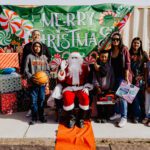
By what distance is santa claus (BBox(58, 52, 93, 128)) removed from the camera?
18.5ft

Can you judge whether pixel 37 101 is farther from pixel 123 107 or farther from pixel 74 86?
pixel 123 107

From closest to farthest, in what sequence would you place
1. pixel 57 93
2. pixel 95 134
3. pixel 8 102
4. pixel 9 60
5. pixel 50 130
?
pixel 95 134, pixel 50 130, pixel 57 93, pixel 8 102, pixel 9 60

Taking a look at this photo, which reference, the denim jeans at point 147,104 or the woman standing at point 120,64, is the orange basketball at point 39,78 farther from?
the denim jeans at point 147,104

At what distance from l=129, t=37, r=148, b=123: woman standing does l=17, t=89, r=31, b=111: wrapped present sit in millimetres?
2164

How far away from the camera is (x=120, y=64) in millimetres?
5738

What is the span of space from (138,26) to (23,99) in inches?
128

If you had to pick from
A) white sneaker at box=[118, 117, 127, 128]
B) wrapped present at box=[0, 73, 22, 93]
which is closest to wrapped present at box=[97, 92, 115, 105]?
white sneaker at box=[118, 117, 127, 128]

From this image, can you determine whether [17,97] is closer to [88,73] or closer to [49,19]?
[88,73]

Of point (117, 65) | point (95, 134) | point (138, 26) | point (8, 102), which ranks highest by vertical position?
point (138, 26)

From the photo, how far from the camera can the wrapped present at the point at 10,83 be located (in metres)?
6.33

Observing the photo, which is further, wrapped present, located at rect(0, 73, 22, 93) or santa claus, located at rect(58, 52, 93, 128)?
wrapped present, located at rect(0, 73, 22, 93)

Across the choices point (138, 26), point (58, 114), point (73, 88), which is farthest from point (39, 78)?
point (138, 26)

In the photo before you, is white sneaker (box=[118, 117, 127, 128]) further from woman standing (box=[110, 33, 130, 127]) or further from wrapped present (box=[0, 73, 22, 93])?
wrapped present (box=[0, 73, 22, 93])

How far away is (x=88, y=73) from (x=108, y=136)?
50.2 inches
